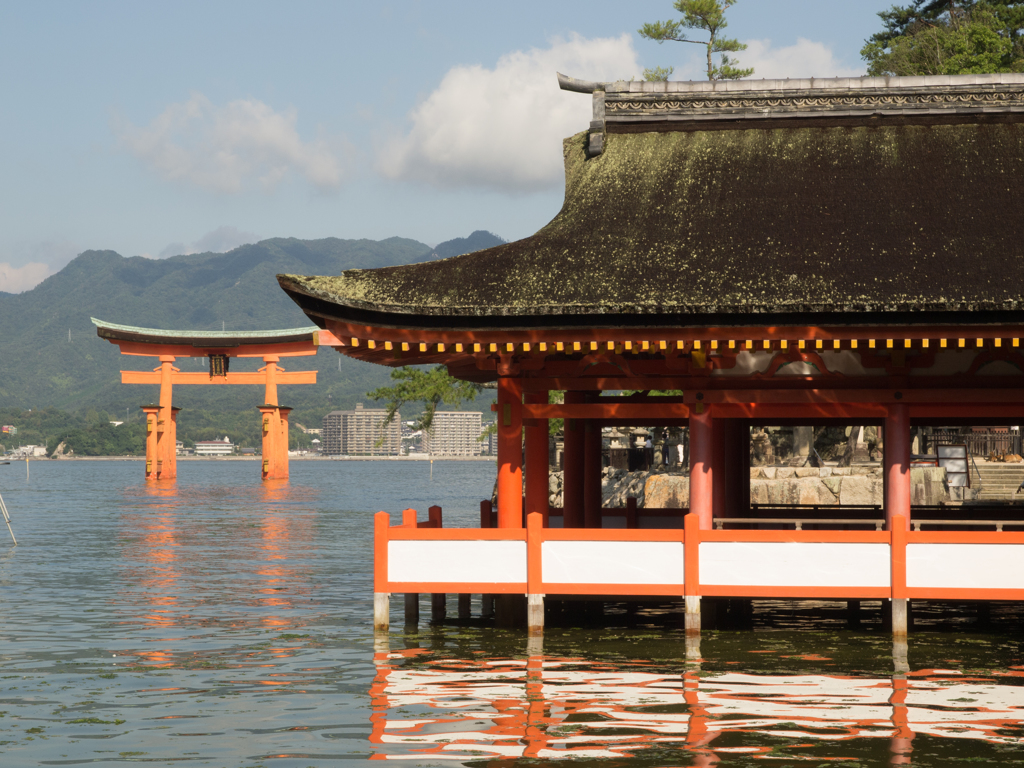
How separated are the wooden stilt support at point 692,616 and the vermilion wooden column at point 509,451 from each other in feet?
8.55

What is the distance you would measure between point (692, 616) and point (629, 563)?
112 cm

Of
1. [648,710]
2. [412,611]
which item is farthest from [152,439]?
[648,710]

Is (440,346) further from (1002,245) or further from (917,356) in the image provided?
(1002,245)

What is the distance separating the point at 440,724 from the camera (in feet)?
35.1

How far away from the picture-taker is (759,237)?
14.6 meters

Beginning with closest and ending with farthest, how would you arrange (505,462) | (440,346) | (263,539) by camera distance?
(440,346) < (505,462) < (263,539)

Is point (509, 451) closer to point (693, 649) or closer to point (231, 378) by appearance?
point (693, 649)

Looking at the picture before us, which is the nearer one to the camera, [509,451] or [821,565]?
[821,565]

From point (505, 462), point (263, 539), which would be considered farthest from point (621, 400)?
point (263, 539)

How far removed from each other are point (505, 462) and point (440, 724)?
5.21 meters

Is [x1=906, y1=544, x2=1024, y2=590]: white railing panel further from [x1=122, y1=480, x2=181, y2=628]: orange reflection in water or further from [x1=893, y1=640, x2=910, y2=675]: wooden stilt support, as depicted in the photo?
[x1=122, y1=480, x2=181, y2=628]: orange reflection in water

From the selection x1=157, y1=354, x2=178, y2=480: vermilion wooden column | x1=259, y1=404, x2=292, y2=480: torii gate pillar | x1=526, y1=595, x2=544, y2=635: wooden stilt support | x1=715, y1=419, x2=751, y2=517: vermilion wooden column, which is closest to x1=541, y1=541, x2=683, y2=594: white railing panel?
x1=526, y1=595, x2=544, y2=635: wooden stilt support

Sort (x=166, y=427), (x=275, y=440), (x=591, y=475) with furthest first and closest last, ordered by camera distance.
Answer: (x=275, y=440), (x=166, y=427), (x=591, y=475)

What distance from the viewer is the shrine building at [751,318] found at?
13.4 metres
